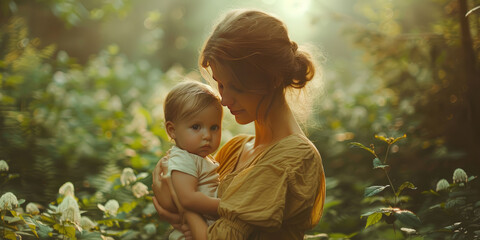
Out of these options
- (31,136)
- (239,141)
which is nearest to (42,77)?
(31,136)

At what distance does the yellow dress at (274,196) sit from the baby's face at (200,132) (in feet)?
0.98

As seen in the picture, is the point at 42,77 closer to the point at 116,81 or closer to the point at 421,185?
the point at 116,81

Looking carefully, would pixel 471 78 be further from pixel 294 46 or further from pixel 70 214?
pixel 70 214

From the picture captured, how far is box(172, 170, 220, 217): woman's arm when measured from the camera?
1.90 meters

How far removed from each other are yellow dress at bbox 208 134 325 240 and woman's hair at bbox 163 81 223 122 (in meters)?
0.42

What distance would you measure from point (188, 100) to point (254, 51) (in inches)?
17.0

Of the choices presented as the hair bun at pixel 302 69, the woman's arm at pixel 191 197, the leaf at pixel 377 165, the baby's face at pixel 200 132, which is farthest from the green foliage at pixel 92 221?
the leaf at pixel 377 165

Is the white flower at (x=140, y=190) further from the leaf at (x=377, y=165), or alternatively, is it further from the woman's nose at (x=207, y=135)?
the leaf at (x=377, y=165)

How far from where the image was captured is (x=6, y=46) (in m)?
6.00

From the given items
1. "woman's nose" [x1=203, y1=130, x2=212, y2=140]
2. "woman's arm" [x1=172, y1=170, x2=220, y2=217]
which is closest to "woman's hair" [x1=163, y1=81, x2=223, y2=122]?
"woman's nose" [x1=203, y1=130, x2=212, y2=140]

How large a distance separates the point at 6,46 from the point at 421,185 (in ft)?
19.3

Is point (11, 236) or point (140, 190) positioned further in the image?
point (140, 190)

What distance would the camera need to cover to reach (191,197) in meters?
1.91

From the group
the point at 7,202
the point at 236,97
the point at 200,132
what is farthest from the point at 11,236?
the point at 236,97
